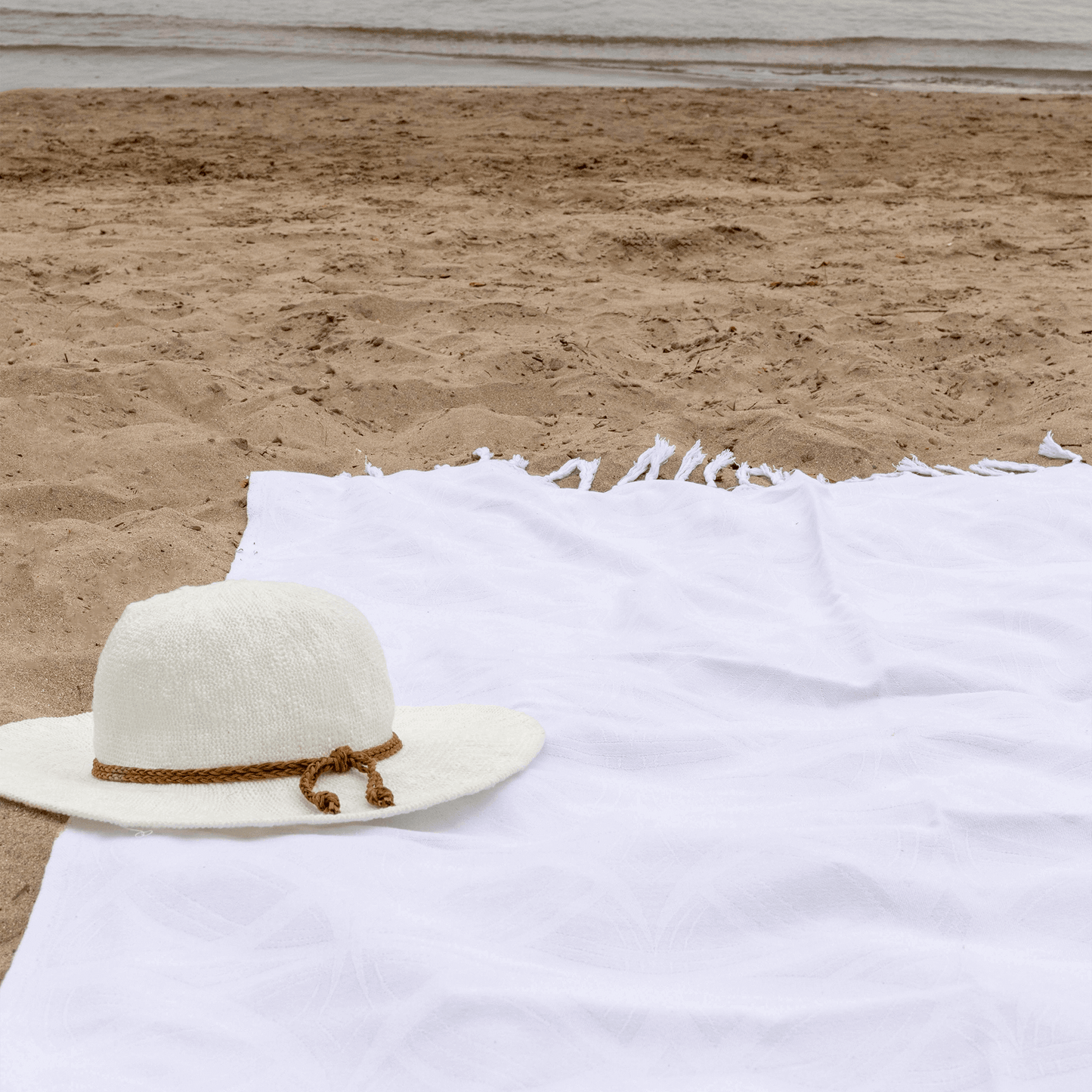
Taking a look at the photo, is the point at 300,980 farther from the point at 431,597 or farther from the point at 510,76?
the point at 510,76

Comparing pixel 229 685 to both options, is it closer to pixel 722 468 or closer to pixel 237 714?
pixel 237 714

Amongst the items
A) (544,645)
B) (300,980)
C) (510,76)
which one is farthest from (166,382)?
(510,76)

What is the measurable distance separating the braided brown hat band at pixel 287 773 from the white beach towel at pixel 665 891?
6 cm

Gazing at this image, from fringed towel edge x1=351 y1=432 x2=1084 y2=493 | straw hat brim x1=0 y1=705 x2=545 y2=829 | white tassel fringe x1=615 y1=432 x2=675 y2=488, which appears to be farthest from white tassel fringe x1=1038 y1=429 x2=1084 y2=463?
straw hat brim x1=0 y1=705 x2=545 y2=829

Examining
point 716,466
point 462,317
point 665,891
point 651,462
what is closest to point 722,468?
point 716,466

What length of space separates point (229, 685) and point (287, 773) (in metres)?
0.14

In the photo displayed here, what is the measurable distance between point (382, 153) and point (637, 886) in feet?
16.9

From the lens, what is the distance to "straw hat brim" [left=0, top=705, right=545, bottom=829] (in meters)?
1.38

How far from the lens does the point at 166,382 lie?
10.4 ft

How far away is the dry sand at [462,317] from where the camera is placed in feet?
8.68

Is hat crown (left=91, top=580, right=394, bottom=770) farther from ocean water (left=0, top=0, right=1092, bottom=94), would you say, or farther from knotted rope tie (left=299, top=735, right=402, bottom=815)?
ocean water (left=0, top=0, right=1092, bottom=94)

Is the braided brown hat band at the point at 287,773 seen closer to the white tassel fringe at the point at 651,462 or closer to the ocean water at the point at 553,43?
the white tassel fringe at the point at 651,462

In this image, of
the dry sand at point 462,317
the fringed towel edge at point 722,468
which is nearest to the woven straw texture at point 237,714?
the dry sand at point 462,317

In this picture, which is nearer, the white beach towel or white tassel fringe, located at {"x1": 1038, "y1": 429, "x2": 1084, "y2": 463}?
the white beach towel
